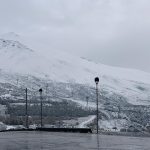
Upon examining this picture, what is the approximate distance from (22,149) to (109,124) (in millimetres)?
153379

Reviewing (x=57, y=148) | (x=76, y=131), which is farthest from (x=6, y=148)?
(x=76, y=131)

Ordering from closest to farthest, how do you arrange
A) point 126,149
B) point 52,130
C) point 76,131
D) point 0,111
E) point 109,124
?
point 126,149 < point 76,131 < point 52,130 < point 0,111 < point 109,124

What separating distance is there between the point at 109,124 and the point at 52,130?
126 m

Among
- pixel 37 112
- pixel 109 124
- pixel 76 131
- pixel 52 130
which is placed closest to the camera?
pixel 76 131

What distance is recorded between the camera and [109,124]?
6993 inches

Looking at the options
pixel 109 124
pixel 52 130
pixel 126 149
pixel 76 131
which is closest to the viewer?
pixel 126 149

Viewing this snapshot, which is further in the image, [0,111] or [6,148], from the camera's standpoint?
[0,111]

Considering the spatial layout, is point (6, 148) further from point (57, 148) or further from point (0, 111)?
point (0, 111)

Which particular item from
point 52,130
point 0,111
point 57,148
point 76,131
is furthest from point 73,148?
point 0,111

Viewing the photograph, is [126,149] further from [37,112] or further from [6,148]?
[37,112]

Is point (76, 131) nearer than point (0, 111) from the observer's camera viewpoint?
Yes

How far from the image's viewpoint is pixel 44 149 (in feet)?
83.8

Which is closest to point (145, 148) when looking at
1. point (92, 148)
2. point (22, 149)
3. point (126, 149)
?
point (126, 149)

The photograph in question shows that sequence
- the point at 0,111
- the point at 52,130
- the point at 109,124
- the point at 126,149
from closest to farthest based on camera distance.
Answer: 1. the point at 126,149
2. the point at 52,130
3. the point at 0,111
4. the point at 109,124
